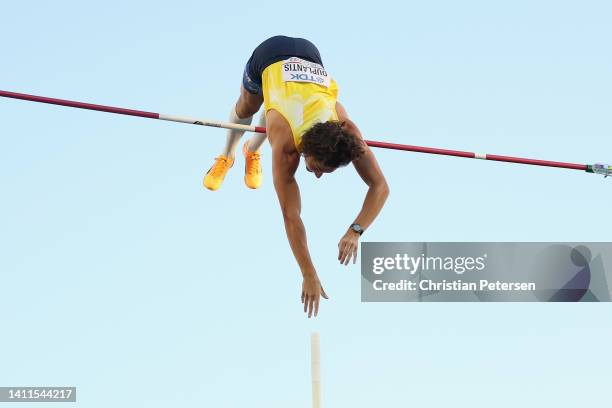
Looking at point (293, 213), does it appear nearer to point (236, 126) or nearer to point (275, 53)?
point (275, 53)

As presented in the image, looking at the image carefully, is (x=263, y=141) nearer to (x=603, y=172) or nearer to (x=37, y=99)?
(x=37, y=99)

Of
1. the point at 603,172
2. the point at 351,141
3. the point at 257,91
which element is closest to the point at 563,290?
the point at 603,172

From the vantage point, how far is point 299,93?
380 inches

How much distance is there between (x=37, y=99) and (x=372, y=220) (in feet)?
16.2

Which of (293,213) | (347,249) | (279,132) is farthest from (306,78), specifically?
(347,249)

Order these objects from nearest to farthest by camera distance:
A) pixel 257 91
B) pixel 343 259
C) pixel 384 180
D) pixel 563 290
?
pixel 343 259 < pixel 384 180 < pixel 257 91 < pixel 563 290

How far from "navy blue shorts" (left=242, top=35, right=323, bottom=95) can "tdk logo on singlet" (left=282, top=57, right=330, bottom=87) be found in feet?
0.72

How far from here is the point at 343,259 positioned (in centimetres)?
840

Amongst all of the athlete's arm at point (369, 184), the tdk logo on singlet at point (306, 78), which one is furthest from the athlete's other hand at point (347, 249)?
the tdk logo on singlet at point (306, 78)

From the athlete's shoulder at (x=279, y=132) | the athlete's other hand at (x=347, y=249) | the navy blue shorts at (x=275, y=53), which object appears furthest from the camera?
the navy blue shorts at (x=275, y=53)

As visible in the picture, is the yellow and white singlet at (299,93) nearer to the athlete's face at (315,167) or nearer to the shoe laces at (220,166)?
the athlete's face at (315,167)

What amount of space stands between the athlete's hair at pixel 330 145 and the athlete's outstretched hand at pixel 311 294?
1079 millimetres

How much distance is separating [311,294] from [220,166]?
5.10 meters

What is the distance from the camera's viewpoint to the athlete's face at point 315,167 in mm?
8797
